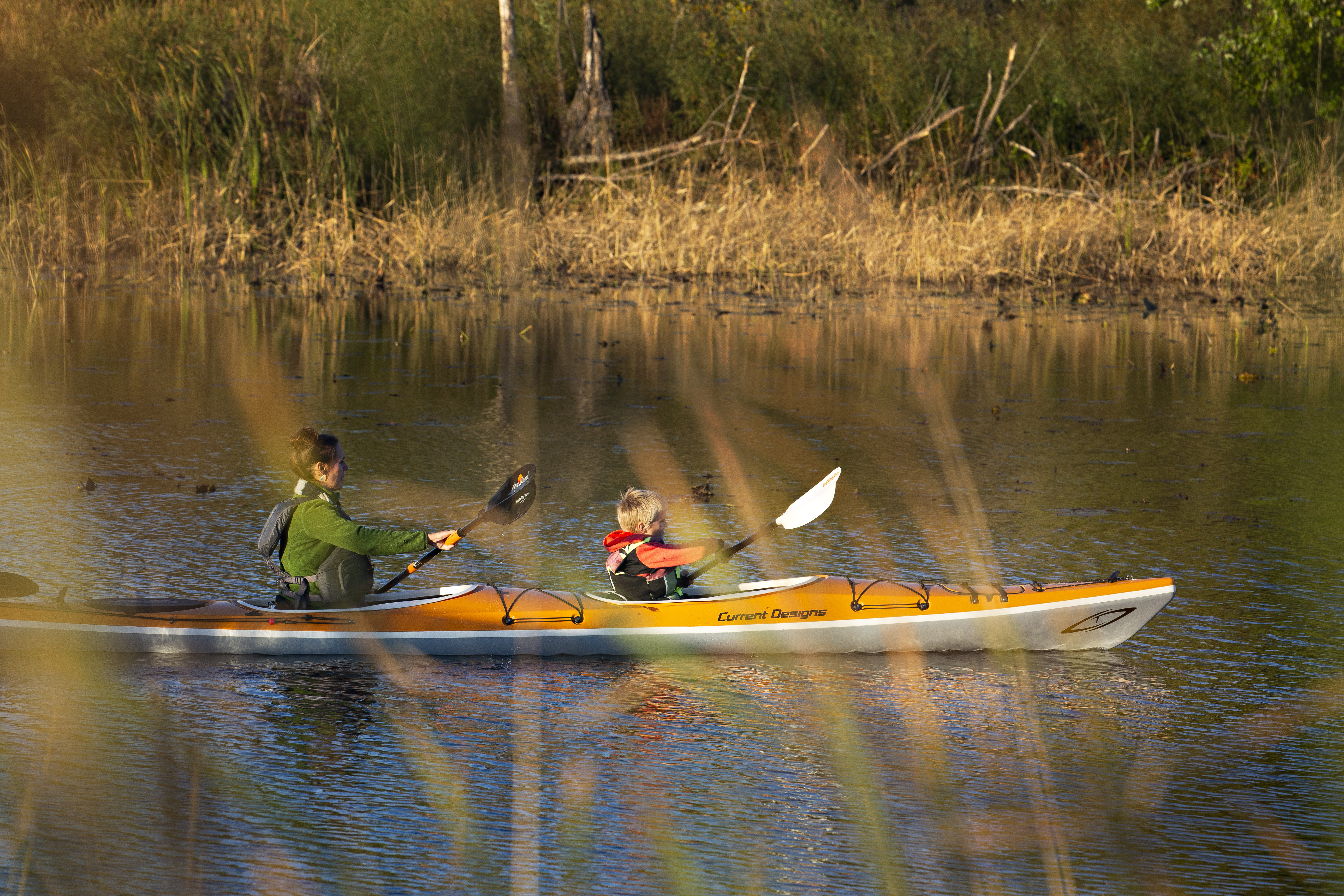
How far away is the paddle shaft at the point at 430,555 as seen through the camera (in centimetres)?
684

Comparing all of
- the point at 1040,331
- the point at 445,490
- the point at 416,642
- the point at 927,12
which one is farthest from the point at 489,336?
the point at 927,12

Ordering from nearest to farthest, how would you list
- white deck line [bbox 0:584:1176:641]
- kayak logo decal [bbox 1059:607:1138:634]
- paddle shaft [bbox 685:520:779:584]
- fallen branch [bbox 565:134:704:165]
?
white deck line [bbox 0:584:1176:641] < kayak logo decal [bbox 1059:607:1138:634] < paddle shaft [bbox 685:520:779:584] < fallen branch [bbox 565:134:704:165]

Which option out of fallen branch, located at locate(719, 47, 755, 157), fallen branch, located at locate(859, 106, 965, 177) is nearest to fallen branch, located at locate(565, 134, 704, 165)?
fallen branch, located at locate(719, 47, 755, 157)

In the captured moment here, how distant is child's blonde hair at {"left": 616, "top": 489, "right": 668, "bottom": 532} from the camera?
693 cm

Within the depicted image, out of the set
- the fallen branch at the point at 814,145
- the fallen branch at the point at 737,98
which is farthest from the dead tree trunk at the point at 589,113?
the fallen branch at the point at 814,145

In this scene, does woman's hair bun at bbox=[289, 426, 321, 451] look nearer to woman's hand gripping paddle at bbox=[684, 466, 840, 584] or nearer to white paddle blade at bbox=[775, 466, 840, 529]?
woman's hand gripping paddle at bbox=[684, 466, 840, 584]

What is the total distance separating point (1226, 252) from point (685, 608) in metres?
16.8

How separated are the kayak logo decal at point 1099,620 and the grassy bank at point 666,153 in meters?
15.4

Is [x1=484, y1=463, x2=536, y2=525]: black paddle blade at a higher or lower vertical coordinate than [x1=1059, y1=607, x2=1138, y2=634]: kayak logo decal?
higher

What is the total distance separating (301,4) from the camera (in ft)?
85.0

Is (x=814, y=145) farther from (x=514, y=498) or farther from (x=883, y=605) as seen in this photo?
(x=883, y=605)

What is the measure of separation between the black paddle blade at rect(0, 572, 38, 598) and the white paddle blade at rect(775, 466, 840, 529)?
308cm

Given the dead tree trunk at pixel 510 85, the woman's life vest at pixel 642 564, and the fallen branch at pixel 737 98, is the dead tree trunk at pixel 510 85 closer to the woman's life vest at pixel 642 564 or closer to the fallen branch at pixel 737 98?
the fallen branch at pixel 737 98

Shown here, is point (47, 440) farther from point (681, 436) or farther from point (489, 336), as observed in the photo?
point (489, 336)
